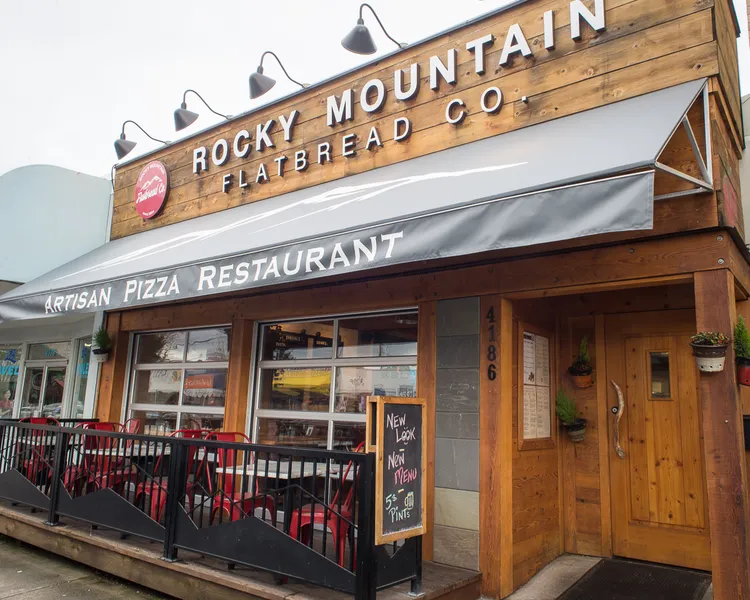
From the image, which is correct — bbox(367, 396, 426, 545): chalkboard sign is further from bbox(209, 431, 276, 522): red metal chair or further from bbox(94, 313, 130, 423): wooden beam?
bbox(94, 313, 130, 423): wooden beam

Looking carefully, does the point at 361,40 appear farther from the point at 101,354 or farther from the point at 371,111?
the point at 101,354

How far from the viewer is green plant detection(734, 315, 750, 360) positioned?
3.35 meters

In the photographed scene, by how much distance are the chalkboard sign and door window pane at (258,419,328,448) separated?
184cm

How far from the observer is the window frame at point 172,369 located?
21.4 ft

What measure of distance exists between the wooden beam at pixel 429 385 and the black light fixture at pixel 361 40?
240 cm

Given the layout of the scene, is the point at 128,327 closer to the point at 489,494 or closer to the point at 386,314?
the point at 386,314

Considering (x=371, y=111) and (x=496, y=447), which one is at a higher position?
(x=371, y=111)

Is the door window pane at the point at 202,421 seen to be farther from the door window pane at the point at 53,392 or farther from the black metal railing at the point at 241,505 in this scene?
the door window pane at the point at 53,392

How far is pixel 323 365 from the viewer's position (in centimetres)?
560

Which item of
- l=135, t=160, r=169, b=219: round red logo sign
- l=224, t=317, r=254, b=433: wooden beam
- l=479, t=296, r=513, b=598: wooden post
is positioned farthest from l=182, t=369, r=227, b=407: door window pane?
l=479, t=296, r=513, b=598: wooden post

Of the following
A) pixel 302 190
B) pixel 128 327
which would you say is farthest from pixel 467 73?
pixel 128 327

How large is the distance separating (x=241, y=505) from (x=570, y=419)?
106 inches

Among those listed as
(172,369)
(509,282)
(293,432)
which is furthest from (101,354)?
(509,282)

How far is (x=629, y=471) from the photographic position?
15.4 ft
